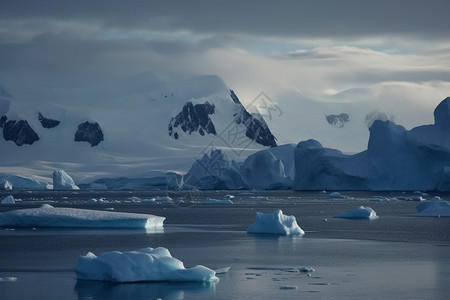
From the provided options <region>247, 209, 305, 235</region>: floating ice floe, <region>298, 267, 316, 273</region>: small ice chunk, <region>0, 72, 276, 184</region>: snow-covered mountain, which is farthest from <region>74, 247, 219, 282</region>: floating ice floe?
<region>0, 72, 276, 184</region>: snow-covered mountain

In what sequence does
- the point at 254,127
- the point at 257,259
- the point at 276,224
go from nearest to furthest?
the point at 257,259
the point at 276,224
the point at 254,127

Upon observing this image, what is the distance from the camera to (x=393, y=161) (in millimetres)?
77188

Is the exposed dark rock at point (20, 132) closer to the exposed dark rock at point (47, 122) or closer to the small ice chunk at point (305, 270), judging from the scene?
the exposed dark rock at point (47, 122)

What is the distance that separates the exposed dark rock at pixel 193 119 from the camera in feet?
611

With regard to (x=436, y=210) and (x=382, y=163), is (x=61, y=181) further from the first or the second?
(x=436, y=210)

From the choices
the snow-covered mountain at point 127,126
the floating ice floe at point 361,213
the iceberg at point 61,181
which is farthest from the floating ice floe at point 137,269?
the snow-covered mountain at point 127,126

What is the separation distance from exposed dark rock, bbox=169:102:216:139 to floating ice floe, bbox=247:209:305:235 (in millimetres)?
150647

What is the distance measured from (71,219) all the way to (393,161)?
45906 mm

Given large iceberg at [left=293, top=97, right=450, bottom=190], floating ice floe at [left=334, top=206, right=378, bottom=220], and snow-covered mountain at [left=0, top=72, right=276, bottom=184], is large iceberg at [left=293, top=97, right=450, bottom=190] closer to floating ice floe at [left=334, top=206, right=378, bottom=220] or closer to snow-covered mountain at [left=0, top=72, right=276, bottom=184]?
floating ice floe at [left=334, top=206, right=378, bottom=220]

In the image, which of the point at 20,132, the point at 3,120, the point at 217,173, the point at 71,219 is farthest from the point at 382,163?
the point at 3,120

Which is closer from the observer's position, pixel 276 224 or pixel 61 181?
pixel 276 224

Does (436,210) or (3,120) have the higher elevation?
(3,120)

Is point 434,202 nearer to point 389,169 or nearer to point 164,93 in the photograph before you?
point 389,169

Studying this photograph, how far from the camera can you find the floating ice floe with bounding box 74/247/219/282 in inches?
744
